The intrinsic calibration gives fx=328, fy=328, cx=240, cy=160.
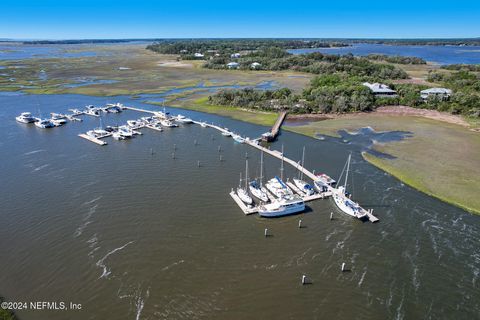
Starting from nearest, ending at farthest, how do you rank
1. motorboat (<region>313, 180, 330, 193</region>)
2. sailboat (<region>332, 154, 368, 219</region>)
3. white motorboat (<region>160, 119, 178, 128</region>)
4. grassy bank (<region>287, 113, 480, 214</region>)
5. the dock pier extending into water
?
1. sailboat (<region>332, 154, 368, 219</region>)
2. the dock pier extending into water
3. motorboat (<region>313, 180, 330, 193</region>)
4. grassy bank (<region>287, 113, 480, 214</region>)
5. white motorboat (<region>160, 119, 178, 128</region>)

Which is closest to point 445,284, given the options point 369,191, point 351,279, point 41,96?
point 351,279

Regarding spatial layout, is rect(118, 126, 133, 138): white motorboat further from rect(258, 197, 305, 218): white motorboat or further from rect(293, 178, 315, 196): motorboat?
rect(258, 197, 305, 218): white motorboat

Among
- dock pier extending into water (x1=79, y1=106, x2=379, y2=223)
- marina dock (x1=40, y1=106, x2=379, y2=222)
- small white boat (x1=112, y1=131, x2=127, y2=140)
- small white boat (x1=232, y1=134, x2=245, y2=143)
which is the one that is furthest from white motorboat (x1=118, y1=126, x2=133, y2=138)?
small white boat (x1=232, y1=134, x2=245, y2=143)

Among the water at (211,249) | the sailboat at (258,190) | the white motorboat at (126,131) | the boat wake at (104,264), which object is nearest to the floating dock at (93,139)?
the white motorboat at (126,131)

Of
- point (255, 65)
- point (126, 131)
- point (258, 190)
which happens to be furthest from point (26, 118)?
point (255, 65)

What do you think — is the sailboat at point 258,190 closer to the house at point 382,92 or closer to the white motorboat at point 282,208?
the white motorboat at point 282,208
